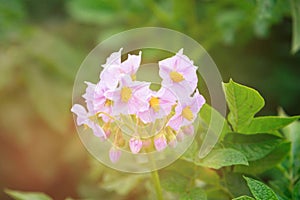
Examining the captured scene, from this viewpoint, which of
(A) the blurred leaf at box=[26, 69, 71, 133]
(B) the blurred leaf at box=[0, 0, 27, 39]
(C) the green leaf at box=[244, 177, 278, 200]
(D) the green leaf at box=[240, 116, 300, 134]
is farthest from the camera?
(B) the blurred leaf at box=[0, 0, 27, 39]

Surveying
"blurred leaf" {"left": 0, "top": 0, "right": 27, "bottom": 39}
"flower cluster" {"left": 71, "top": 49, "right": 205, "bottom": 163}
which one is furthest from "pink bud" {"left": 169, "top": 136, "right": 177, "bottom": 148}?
"blurred leaf" {"left": 0, "top": 0, "right": 27, "bottom": 39}

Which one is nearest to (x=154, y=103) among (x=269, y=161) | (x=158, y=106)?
(x=158, y=106)

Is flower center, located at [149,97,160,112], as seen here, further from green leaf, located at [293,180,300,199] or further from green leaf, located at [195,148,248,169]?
green leaf, located at [293,180,300,199]

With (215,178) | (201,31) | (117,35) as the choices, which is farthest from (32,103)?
(215,178)

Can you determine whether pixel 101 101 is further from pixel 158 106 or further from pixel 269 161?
pixel 269 161

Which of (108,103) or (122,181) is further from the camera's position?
(122,181)
